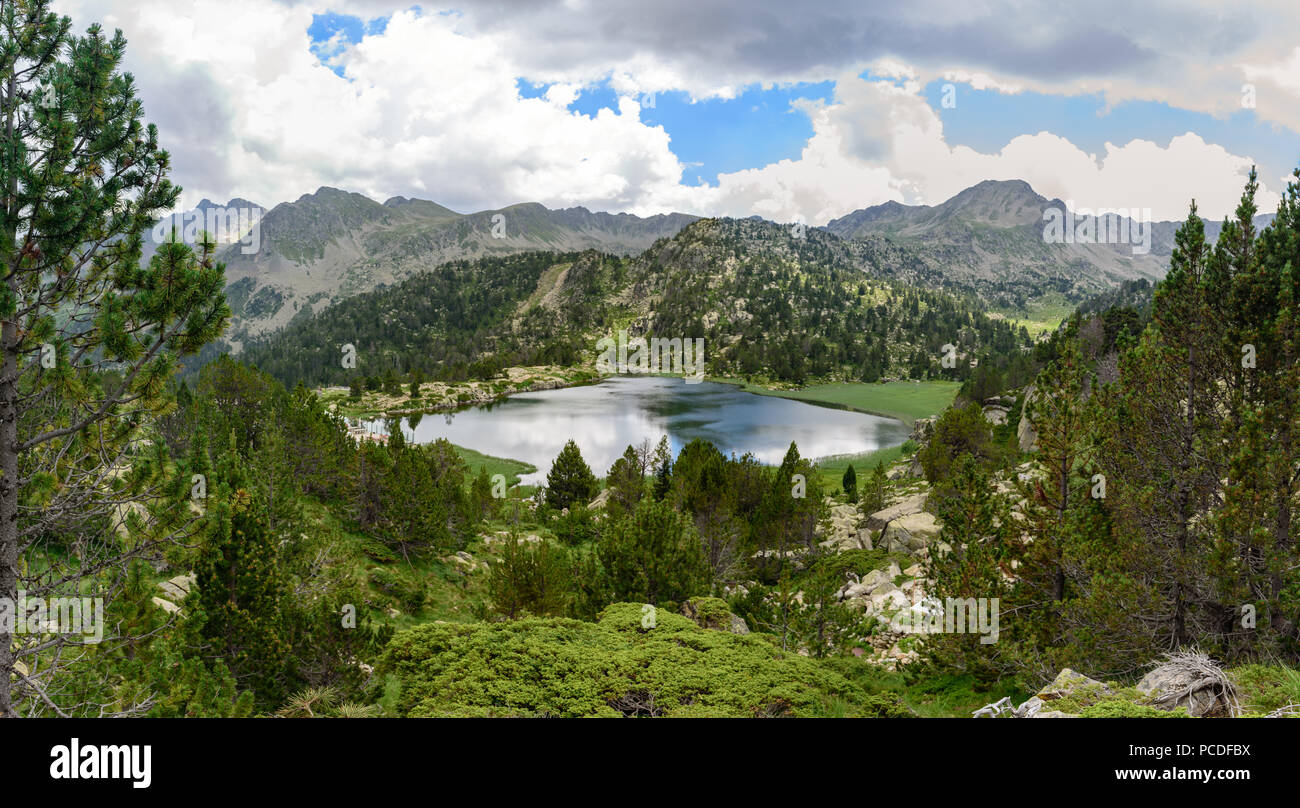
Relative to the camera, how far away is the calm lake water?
8350 centimetres

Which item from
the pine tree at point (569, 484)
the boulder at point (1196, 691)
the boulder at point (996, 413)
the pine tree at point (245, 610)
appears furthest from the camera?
the boulder at point (996, 413)

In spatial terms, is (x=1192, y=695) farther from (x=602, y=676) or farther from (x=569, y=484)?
(x=569, y=484)

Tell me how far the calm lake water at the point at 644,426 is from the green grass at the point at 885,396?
27.2 ft

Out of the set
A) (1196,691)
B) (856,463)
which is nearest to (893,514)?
(1196,691)

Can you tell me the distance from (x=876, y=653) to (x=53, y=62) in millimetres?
26343

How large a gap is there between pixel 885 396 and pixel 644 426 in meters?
75.8

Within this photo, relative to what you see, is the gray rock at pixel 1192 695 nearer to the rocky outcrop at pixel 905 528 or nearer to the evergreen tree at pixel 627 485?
the rocky outcrop at pixel 905 528

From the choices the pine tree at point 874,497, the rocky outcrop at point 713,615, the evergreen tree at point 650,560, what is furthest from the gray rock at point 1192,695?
the pine tree at point 874,497

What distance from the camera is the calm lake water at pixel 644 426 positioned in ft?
274

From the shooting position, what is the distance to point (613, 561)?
69.2 ft

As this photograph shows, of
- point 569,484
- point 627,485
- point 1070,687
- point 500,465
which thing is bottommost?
point 500,465

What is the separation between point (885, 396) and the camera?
146250mm
